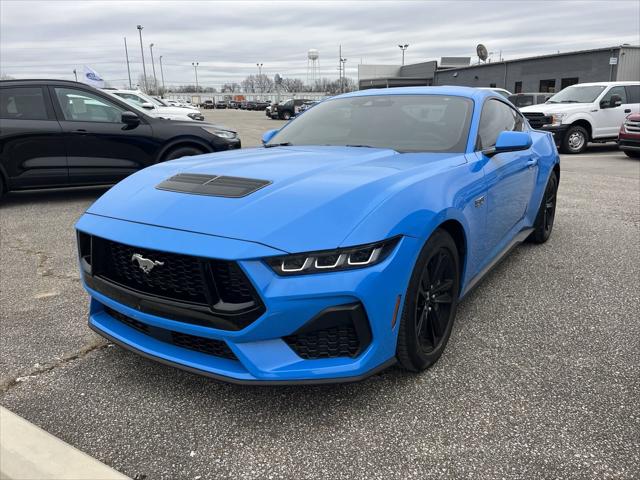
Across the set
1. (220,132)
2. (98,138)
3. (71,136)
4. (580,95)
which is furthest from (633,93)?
(71,136)

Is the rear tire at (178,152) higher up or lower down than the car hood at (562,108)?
lower down

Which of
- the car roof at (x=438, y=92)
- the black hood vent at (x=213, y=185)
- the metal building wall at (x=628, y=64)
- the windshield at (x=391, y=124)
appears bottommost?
the black hood vent at (x=213, y=185)

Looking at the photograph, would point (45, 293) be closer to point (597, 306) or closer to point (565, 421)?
point (565, 421)

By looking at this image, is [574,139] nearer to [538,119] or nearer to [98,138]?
[538,119]

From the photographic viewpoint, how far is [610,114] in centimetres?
1336

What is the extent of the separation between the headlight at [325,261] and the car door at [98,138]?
5813 mm

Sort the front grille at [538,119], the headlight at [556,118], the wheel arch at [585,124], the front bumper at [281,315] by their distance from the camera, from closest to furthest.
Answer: the front bumper at [281,315]
the front grille at [538,119]
the headlight at [556,118]
the wheel arch at [585,124]

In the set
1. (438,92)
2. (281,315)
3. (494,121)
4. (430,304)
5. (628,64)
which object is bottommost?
(430,304)

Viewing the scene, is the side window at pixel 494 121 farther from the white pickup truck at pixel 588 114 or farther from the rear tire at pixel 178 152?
the white pickup truck at pixel 588 114

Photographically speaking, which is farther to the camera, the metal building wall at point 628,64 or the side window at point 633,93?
the metal building wall at point 628,64

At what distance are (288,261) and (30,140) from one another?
6.00 metres

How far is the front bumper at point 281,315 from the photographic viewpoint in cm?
200

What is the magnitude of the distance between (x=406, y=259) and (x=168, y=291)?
3.42 ft

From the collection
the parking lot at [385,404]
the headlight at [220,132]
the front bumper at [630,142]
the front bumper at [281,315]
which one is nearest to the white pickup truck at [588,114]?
the front bumper at [630,142]
